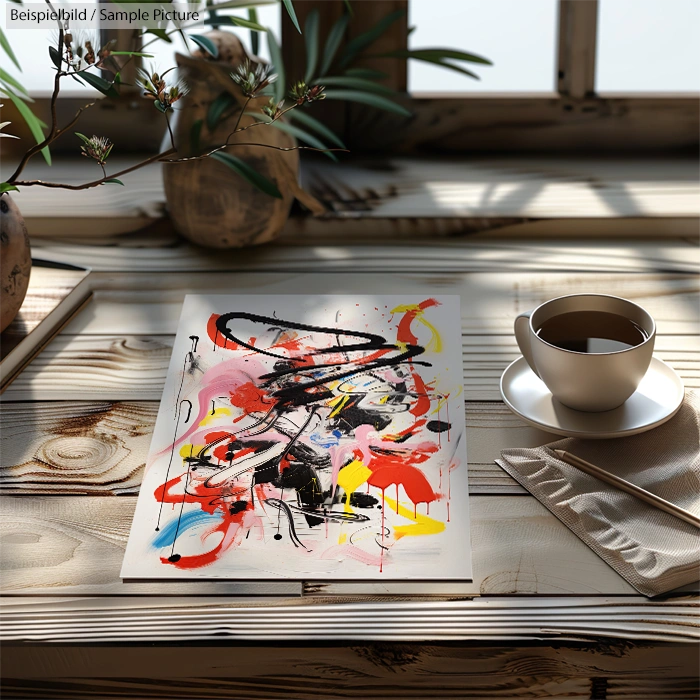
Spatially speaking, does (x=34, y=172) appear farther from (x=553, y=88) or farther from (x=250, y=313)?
(x=553, y=88)

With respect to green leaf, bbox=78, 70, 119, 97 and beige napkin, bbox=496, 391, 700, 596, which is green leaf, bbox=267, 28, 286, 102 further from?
beige napkin, bbox=496, 391, 700, 596

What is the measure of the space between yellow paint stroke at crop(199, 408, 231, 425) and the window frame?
625 millimetres

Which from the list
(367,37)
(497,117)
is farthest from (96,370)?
(497,117)

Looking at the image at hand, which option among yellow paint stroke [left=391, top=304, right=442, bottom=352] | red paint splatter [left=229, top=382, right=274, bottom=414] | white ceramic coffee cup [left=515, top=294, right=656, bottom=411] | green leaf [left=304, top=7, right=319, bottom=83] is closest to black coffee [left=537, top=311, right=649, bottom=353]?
white ceramic coffee cup [left=515, top=294, right=656, bottom=411]

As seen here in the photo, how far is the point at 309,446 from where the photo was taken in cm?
63

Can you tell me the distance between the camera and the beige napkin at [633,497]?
20.0 inches

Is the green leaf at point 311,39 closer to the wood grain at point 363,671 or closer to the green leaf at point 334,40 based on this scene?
the green leaf at point 334,40

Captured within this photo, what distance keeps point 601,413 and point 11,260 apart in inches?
20.2

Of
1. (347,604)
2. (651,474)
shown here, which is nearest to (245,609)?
(347,604)

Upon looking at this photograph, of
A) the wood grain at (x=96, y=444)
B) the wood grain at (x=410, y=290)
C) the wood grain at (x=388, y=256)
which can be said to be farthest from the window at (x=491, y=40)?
the wood grain at (x=96, y=444)

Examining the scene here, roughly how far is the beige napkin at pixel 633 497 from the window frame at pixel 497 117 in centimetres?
62

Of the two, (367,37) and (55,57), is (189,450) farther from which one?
(367,37)

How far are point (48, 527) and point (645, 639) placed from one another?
1.31ft

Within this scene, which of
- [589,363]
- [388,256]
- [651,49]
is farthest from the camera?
[651,49]
